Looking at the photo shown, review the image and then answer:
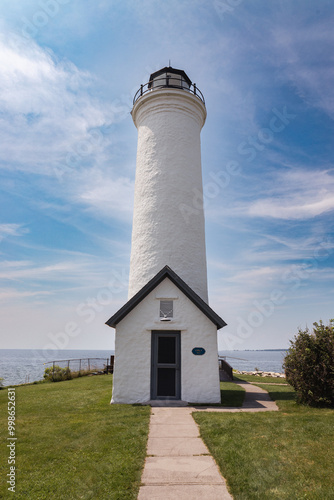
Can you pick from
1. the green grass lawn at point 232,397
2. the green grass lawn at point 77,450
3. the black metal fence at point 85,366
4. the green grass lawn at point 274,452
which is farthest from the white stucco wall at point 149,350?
the black metal fence at point 85,366

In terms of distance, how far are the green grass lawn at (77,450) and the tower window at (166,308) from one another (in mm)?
3260

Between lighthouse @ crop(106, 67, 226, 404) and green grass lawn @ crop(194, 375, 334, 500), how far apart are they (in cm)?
256

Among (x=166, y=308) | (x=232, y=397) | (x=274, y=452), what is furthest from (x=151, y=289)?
(x=274, y=452)

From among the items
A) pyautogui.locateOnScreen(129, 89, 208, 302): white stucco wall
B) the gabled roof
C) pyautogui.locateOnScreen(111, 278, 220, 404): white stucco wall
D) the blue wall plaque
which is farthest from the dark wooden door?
pyautogui.locateOnScreen(129, 89, 208, 302): white stucco wall

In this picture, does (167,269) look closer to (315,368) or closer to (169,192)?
(169,192)

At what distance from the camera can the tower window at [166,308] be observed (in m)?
12.2

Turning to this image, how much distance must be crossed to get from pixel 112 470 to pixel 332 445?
4.54 metres

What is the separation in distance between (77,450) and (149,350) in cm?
544

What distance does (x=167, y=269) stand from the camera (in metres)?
12.6

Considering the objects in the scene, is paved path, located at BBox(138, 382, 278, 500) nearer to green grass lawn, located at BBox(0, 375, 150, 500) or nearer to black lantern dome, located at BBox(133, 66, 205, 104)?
green grass lawn, located at BBox(0, 375, 150, 500)

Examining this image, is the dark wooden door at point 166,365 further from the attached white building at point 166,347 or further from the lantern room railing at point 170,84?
the lantern room railing at point 170,84

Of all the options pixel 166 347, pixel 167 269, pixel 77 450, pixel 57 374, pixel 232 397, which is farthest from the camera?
pixel 57 374

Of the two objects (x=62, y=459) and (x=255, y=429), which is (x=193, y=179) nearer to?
(x=255, y=429)

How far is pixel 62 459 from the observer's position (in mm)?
6121
